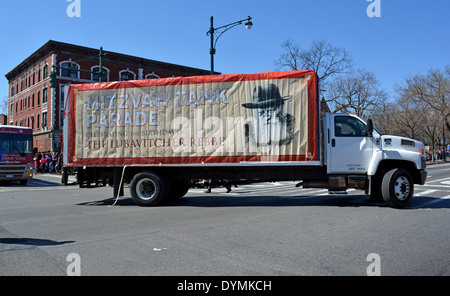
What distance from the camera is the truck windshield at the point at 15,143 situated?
1900 cm

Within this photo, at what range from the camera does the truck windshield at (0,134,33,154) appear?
1900cm

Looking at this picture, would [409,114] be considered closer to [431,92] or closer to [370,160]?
[431,92]

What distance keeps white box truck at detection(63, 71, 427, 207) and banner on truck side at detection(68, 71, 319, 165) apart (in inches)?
1.1

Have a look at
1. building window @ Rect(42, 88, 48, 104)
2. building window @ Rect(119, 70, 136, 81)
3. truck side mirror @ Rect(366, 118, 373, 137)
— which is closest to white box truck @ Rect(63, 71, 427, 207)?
truck side mirror @ Rect(366, 118, 373, 137)

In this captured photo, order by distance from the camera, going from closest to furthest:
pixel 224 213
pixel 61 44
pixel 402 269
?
pixel 402 269 < pixel 224 213 < pixel 61 44

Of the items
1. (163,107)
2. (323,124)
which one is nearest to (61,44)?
Answer: (163,107)

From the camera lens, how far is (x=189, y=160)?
9914mm

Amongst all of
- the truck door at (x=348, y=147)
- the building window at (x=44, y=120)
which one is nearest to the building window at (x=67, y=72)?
the building window at (x=44, y=120)

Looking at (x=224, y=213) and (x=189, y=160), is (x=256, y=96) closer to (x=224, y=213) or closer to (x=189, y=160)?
(x=189, y=160)

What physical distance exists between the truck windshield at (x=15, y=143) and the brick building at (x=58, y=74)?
2046 cm

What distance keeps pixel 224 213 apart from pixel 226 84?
3.48 m

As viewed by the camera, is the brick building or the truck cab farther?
the brick building

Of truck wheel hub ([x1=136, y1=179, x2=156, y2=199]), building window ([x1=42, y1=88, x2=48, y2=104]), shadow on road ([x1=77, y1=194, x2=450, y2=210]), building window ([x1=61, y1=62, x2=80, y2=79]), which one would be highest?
building window ([x1=61, y1=62, x2=80, y2=79])

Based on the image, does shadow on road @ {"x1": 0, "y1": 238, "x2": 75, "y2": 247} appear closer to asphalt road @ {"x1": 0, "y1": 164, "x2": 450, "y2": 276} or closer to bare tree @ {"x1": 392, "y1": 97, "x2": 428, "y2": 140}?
asphalt road @ {"x1": 0, "y1": 164, "x2": 450, "y2": 276}
